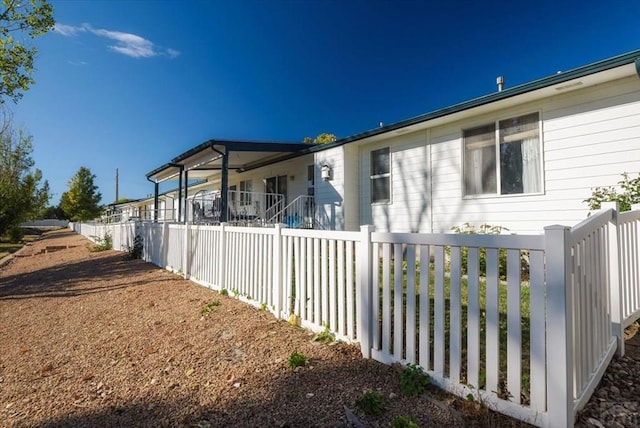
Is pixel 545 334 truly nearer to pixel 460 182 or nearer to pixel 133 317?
pixel 133 317

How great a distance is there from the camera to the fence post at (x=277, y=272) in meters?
4.00

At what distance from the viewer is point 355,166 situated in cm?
953

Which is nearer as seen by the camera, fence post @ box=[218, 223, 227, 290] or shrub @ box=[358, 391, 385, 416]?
shrub @ box=[358, 391, 385, 416]

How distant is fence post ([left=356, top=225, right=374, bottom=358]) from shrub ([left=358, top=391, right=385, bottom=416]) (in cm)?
69

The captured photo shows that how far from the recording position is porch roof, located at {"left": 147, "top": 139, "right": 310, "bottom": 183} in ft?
32.3

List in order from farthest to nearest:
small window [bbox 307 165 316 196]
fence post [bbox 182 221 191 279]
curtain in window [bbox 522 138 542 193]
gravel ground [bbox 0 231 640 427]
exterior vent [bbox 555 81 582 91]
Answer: small window [bbox 307 165 316 196], fence post [bbox 182 221 191 279], curtain in window [bbox 522 138 542 193], exterior vent [bbox 555 81 582 91], gravel ground [bbox 0 231 640 427]

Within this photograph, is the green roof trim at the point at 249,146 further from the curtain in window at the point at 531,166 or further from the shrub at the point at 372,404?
the shrub at the point at 372,404

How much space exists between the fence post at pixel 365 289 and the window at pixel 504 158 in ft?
15.8

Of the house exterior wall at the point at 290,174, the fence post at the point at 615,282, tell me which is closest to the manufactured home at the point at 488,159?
the house exterior wall at the point at 290,174

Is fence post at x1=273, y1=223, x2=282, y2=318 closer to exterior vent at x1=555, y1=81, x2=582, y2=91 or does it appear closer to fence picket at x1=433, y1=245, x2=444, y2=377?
fence picket at x1=433, y1=245, x2=444, y2=377

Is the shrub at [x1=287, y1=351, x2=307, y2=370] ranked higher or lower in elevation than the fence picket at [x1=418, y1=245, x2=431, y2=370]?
lower

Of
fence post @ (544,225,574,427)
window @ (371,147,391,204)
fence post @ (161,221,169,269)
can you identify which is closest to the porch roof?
window @ (371,147,391,204)

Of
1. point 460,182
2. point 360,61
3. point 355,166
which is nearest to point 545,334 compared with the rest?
point 460,182

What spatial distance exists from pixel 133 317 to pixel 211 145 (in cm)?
614
